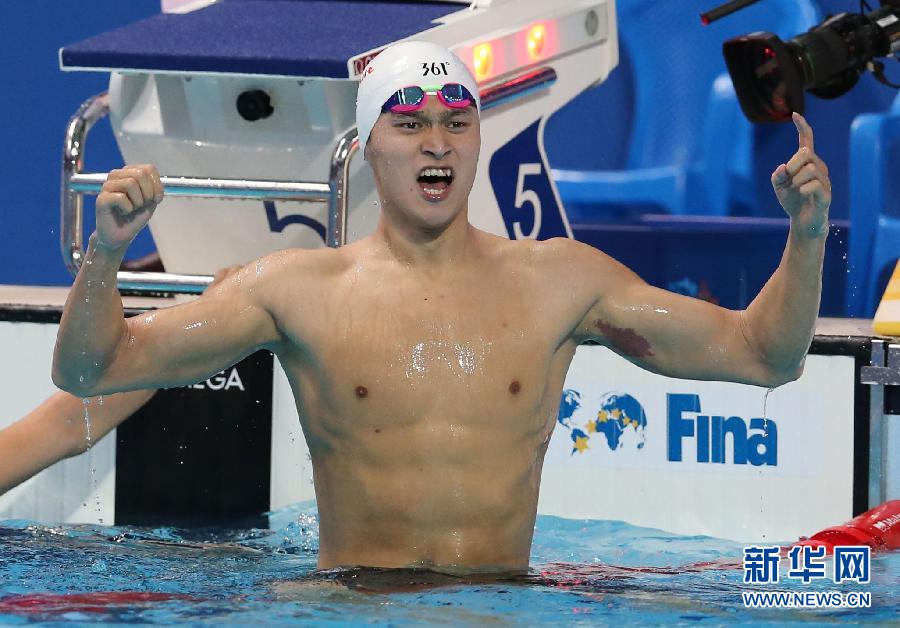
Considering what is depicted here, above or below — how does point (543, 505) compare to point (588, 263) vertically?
below

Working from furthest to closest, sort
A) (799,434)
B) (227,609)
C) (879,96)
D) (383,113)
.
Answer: (879,96) < (799,434) < (383,113) < (227,609)

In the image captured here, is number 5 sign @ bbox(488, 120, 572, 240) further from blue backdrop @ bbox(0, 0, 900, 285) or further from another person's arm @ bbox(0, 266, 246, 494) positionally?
blue backdrop @ bbox(0, 0, 900, 285)

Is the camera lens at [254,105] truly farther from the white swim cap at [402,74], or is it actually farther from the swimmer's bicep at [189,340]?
the swimmer's bicep at [189,340]

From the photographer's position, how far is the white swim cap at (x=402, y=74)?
124 inches

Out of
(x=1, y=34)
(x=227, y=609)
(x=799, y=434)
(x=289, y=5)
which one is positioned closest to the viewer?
(x=227, y=609)

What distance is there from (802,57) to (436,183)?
2.87 m

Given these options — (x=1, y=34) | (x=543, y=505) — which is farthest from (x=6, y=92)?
(x=543, y=505)

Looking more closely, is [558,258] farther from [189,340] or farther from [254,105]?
[254,105]

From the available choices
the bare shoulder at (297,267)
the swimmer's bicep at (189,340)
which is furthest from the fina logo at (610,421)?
the swimmer's bicep at (189,340)

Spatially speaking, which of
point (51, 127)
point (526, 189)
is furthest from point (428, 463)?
point (51, 127)

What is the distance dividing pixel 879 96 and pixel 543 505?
292 cm

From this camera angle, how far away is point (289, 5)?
5.21 metres

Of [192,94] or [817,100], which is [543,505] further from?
[817,100]

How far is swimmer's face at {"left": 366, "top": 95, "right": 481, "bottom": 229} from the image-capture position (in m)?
3.08
